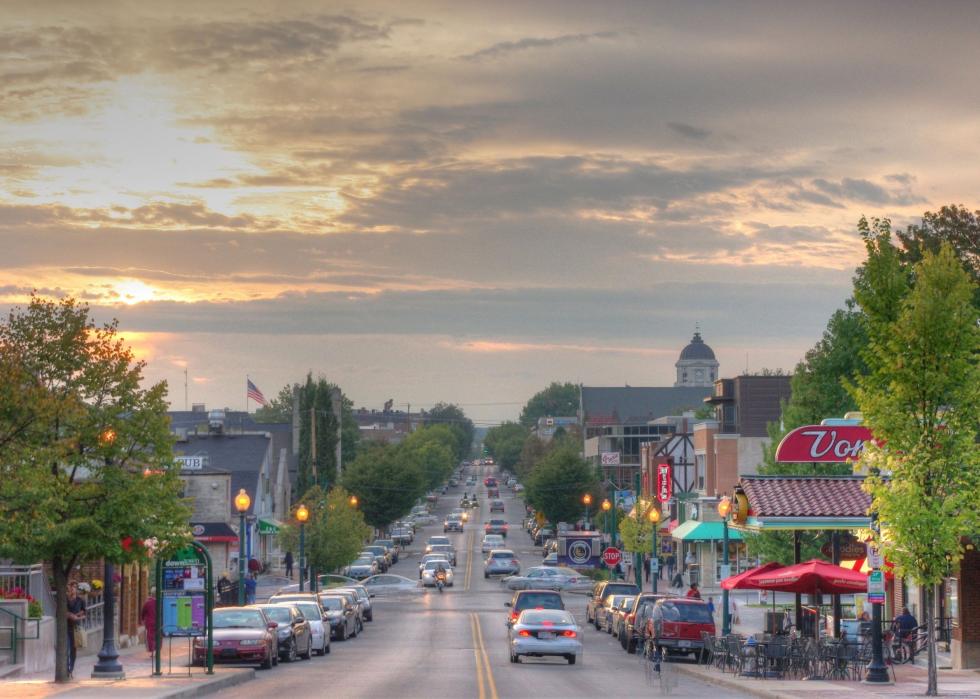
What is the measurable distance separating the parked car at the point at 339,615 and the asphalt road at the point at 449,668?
37cm

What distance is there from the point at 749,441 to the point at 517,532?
68.3 meters

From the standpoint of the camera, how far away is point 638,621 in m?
43.4

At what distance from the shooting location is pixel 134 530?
94.0 ft

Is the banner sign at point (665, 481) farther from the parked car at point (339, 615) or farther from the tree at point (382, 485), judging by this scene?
the parked car at point (339, 615)

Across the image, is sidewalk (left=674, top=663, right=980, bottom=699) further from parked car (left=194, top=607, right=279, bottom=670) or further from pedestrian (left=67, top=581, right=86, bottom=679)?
pedestrian (left=67, top=581, right=86, bottom=679)

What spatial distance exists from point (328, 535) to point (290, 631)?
36701mm

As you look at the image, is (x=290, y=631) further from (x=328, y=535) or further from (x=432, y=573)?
(x=432, y=573)

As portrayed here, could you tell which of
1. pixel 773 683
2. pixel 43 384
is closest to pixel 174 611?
pixel 43 384

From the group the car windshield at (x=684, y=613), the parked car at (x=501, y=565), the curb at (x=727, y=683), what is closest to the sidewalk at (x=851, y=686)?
the curb at (x=727, y=683)

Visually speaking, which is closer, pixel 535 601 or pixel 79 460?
pixel 79 460

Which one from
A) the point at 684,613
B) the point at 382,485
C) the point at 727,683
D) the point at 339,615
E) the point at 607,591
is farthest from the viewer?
the point at 382,485

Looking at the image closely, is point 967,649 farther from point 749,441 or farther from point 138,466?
point 749,441

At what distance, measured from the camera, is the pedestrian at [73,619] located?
103ft

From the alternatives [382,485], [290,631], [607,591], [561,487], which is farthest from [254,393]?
[290,631]
